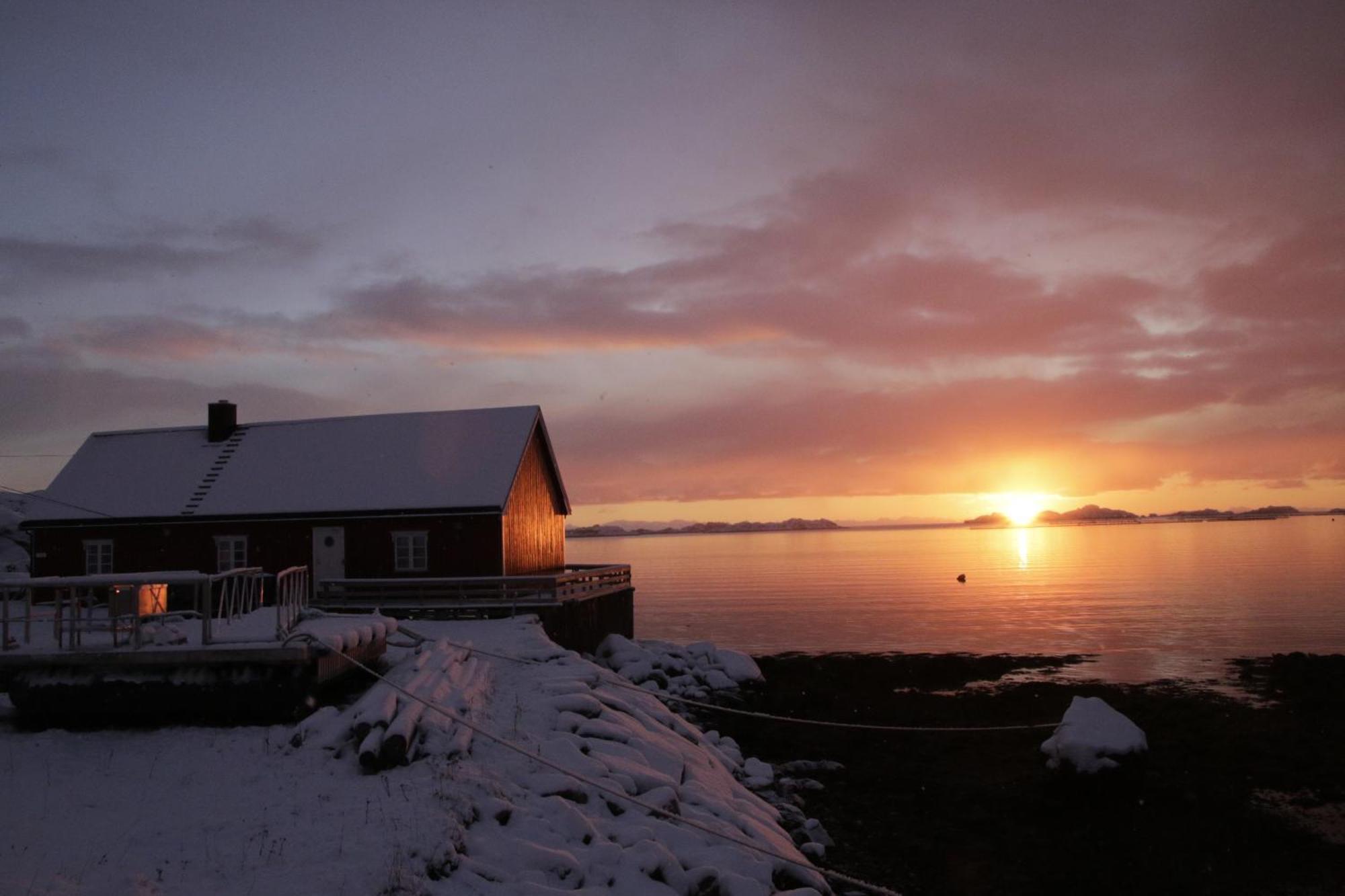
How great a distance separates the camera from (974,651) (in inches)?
1532

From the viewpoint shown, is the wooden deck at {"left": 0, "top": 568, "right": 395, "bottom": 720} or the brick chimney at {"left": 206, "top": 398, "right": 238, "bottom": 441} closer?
the wooden deck at {"left": 0, "top": 568, "right": 395, "bottom": 720}

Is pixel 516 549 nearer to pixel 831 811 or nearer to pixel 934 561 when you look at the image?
pixel 831 811

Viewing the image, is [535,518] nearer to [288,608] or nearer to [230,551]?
[230,551]

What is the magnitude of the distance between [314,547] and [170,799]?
20.8 metres

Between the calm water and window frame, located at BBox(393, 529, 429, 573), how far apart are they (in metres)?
17.3

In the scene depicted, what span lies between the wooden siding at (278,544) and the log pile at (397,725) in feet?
47.0

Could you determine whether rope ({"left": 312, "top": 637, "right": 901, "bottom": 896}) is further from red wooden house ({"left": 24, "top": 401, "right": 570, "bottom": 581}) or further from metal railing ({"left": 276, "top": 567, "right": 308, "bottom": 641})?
red wooden house ({"left": 24, "top": 401, "right": 570, "bottom": 581})

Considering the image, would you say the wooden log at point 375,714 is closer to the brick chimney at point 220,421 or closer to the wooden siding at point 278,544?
the wooden siding at point 278,544

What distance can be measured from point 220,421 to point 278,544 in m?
7.88

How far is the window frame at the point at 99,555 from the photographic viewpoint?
1242 inches

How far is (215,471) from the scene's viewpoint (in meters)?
33.1

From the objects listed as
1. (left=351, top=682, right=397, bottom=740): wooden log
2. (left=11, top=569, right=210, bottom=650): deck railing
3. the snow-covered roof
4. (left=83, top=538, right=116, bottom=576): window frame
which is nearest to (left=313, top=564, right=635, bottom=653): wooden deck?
the snow-covered roof

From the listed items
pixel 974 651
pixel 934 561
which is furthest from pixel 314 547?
pixel 934 561

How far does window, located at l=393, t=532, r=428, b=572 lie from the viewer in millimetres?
29469
